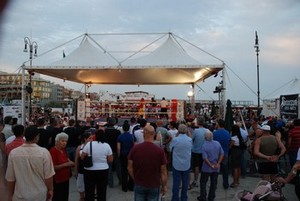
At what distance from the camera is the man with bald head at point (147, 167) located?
14.4 ft

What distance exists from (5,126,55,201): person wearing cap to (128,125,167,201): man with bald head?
1.23 meters

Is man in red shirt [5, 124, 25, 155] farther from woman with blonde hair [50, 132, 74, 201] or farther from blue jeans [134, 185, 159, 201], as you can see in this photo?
blue jeans [134, 185, 159, 201]

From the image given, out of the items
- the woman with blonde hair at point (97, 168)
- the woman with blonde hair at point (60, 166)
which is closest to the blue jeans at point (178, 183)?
the woman with blonde hair at point (97, 168)

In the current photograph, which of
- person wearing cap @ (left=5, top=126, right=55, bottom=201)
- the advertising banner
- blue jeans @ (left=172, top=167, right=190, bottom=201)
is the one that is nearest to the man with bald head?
person wearing cap @ (left=5, top=126, right=55, bottom=201)

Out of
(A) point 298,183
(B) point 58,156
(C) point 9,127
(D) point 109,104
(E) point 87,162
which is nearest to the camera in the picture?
(B) point 58,156

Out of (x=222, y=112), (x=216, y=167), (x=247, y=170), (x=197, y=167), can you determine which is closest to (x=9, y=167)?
(x=216, y=167)

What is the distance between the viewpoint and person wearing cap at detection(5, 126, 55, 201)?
3.58m

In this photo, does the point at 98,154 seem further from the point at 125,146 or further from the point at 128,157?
the point at 125,146

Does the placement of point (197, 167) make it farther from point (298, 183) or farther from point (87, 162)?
point (87, 162)

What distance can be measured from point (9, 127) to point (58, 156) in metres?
3.12

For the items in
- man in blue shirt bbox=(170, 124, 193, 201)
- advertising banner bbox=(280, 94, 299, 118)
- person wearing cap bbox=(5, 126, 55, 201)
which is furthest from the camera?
advertising banner bbox=(280, 94, 299, 118)

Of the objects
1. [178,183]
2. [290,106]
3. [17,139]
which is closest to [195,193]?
[178,183]

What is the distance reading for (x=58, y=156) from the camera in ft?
16.0

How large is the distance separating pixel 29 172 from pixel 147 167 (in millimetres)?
1526
